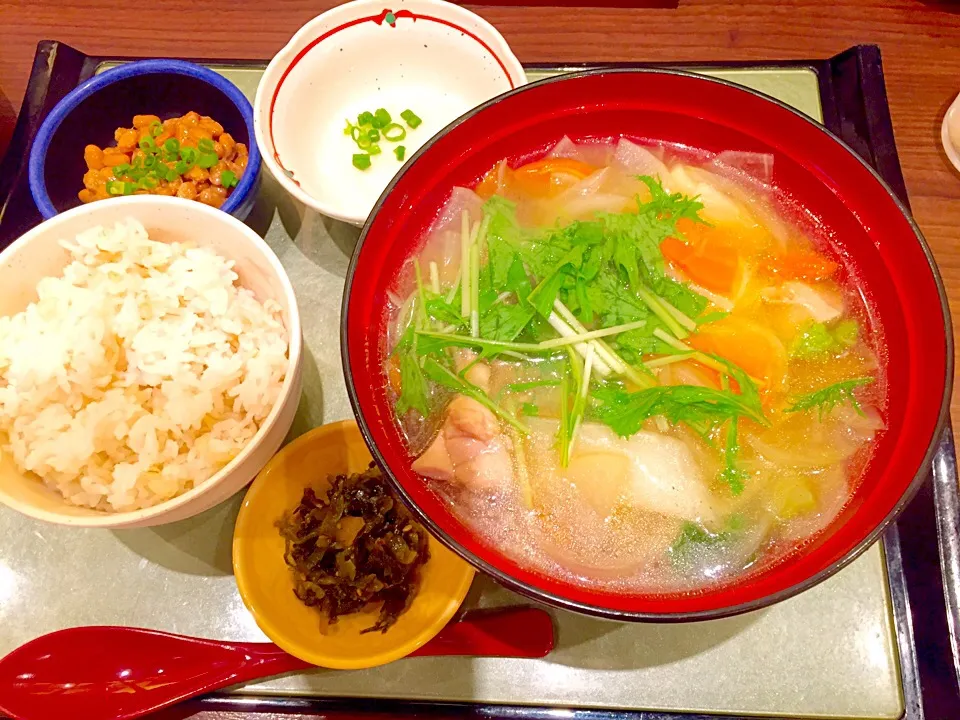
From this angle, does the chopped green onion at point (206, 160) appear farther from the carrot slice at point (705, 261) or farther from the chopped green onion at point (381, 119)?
the carrot slice at point (705, 261)

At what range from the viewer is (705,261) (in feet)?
4.43

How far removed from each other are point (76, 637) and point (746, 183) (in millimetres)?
1724

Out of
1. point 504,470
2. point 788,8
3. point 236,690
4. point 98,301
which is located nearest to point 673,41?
point 788,8

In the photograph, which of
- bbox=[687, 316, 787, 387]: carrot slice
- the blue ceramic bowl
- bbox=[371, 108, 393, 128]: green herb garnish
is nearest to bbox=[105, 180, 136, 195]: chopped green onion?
the blue ceramic bowl

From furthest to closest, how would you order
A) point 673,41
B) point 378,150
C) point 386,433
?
1. point 673,41
2. point 378,150
3. point 386,433

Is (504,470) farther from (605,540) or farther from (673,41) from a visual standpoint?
(673,41)

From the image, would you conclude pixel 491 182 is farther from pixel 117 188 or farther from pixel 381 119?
pixel 117 188

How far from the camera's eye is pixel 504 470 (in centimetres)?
124

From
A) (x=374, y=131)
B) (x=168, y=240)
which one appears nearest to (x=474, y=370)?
(x=168, y=240)

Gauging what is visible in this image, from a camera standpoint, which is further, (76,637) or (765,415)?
(76,637)

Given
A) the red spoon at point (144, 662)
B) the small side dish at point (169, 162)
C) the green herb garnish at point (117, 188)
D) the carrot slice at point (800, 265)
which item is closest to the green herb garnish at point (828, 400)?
the carrot slice at point (800, 265)

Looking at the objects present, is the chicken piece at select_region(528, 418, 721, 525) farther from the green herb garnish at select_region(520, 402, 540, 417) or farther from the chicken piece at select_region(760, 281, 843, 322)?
the chicken piece at select_region(760, 281, 843, 322)

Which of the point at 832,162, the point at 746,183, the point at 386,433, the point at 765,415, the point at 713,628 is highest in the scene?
the point at 832,162

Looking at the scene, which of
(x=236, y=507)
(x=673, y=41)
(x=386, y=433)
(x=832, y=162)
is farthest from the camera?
(x=673, y=41)
